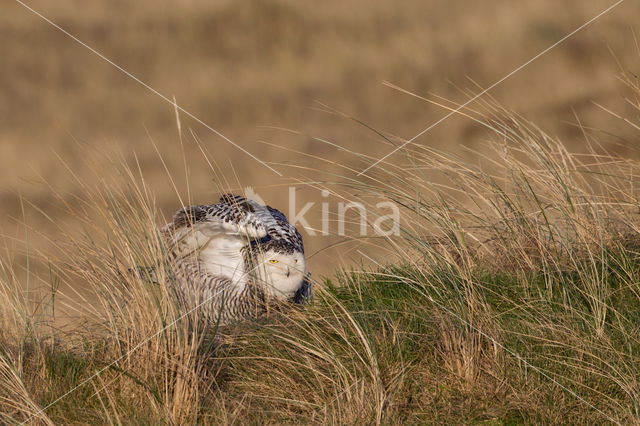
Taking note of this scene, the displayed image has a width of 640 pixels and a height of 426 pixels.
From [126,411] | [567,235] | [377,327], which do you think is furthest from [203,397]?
[567,235]

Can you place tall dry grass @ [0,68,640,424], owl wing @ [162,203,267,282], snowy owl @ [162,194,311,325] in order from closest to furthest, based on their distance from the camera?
1. tall dry grass @ [0,68,640,424]
2. snowy owl @ [162,194,311,325]
3. owl wing @ [162,203,267,282]

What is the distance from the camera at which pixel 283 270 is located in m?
4.74

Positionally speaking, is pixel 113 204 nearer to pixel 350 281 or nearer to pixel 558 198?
pixel 350 281

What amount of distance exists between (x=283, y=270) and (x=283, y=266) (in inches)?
1.3

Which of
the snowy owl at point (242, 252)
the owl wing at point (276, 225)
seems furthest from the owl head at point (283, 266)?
the owl wing at point (276, 225)

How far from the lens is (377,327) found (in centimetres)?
314

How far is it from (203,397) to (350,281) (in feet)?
4.04

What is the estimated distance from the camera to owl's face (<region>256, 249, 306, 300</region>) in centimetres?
470

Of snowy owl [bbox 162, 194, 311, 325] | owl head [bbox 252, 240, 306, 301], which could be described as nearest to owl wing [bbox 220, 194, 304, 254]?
snowy owl [bbox 162, 194, 311, 325]

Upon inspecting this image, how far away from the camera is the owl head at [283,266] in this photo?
185 inches

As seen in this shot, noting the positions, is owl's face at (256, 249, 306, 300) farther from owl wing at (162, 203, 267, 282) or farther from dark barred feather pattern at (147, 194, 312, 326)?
owl wing at (162, 203, 267, 282)

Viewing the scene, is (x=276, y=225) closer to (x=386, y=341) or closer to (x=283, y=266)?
(x=283, y=266)

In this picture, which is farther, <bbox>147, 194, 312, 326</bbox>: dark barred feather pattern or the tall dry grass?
<bbox>147, 194, 312, 326</bbox>: dark barred feather pattern

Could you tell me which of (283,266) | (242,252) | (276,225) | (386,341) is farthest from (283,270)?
(386,341)
